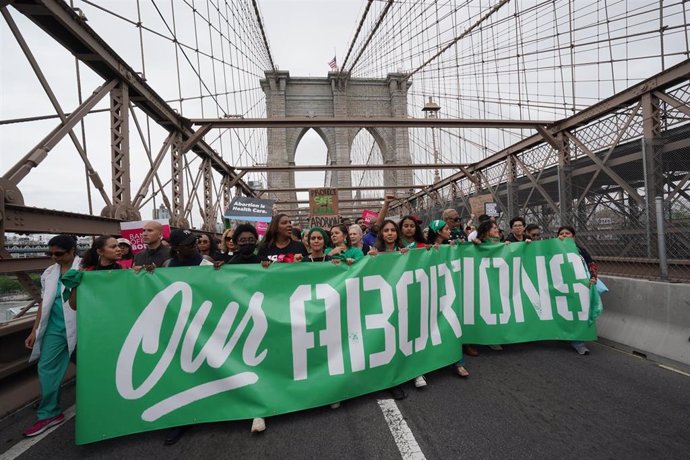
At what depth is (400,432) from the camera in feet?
7.20

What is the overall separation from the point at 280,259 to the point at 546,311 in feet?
10.00

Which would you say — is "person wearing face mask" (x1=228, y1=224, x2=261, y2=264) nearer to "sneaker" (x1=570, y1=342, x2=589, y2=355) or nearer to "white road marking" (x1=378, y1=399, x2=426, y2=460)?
"white road marking" (x1=378, y1=399, x2=426, y2=460)

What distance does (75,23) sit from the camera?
416 cm

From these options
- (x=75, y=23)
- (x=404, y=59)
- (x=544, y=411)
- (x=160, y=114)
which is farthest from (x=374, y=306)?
(x=404, y=59)

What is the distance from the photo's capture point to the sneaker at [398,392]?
8.68 feet

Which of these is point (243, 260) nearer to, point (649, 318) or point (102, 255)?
point (102, 255)

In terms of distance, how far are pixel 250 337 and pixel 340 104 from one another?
142 feet

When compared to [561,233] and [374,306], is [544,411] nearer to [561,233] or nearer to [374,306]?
[374,306]

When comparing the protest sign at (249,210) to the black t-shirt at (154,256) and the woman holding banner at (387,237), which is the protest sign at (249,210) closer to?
the black t-shirt at (154,256)

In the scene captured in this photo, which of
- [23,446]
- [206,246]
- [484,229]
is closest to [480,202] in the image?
[484,229]

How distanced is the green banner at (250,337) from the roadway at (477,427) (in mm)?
139

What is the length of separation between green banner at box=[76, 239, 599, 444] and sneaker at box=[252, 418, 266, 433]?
2.1 inches

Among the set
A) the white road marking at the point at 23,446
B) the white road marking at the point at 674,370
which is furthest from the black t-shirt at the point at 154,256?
the white road marking at the point at 674,370

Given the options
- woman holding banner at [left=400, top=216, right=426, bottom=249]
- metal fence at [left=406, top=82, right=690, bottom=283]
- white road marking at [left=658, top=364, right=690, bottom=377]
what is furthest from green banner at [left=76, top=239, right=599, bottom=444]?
metal fence at [left=406, top=82, right=690, bottom=283]
